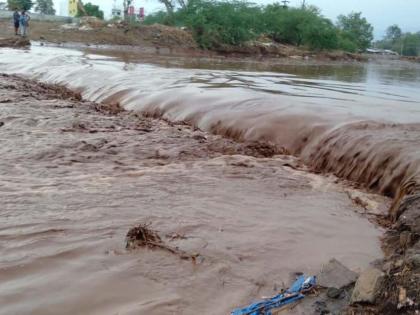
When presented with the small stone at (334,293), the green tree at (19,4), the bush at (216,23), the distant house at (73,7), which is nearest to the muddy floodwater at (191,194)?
the small stone at (334,293)

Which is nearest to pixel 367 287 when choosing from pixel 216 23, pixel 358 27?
pixel 216 23

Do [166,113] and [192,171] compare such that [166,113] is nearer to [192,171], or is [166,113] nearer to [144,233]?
[192,171]

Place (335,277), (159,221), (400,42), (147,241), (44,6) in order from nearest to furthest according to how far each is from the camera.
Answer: (335,277)
(147,241)
(159,221)
(44,6)
(400,42)

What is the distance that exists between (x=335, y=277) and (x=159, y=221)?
1400 millimetres

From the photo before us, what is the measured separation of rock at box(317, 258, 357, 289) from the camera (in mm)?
2365

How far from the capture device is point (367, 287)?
212 centimetres

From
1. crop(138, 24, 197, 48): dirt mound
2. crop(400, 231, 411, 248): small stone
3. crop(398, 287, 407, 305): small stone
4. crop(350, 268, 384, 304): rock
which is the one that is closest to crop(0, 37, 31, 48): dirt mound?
crop(138, 24, 197, 48): dirt mound

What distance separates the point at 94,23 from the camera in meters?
33.7

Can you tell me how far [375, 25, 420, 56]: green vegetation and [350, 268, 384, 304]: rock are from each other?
96.9 m

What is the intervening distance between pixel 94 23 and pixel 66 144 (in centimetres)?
3023

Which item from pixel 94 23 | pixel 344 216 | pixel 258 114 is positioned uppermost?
pixel 94 23

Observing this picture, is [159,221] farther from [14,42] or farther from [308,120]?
[14,42]

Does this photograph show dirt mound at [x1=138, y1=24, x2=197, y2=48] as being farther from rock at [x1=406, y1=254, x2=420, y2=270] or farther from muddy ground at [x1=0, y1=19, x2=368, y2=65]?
rock at [x1=406, y1=254, x2=420, y2=270]

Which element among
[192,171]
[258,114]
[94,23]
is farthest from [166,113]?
[94,23]
